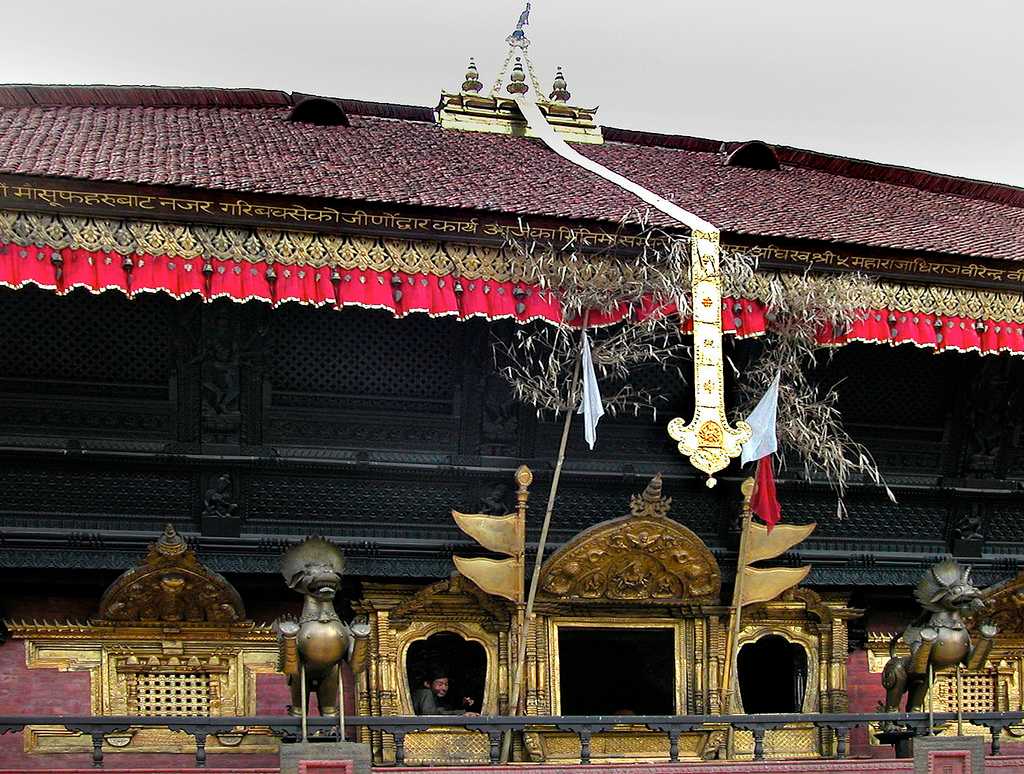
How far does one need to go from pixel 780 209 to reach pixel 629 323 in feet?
8.54

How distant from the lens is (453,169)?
11898mm

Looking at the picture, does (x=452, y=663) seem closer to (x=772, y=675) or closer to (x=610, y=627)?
(x=610, y=627)

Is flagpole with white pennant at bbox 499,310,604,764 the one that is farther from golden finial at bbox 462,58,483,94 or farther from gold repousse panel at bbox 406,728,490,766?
golden finial at bbox 462,58,483,94

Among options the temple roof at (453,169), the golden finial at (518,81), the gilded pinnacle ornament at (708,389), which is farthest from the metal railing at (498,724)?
the golden finial at (518,81)

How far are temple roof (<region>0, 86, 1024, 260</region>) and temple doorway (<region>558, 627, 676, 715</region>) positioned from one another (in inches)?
136

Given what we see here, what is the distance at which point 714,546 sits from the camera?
38.4ft

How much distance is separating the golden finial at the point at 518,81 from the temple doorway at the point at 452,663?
6.48m

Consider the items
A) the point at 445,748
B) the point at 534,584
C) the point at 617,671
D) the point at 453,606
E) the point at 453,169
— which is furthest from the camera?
the point at 617,671

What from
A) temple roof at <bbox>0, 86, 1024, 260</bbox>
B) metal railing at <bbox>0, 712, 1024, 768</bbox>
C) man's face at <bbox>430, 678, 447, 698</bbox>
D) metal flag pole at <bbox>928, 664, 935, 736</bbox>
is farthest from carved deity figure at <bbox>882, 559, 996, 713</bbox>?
man's face at <bbox>430, 678, 447, 698</bbox>

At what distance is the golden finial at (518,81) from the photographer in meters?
15.6

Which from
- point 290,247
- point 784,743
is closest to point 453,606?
point 784,743

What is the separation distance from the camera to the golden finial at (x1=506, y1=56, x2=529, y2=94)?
51.3ft

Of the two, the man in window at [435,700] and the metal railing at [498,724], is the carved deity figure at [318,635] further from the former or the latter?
the man in window at [435,700]

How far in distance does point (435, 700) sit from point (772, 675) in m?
3.02
